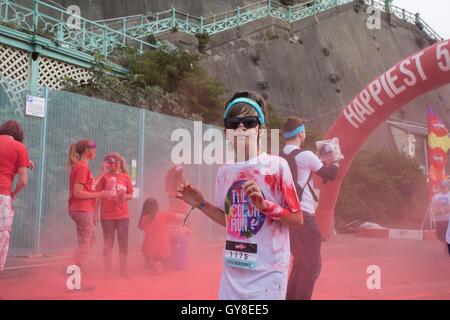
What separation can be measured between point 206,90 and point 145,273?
8.18 m

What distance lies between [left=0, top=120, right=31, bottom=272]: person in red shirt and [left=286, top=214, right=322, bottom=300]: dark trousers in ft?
7.36

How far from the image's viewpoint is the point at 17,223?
6914mm

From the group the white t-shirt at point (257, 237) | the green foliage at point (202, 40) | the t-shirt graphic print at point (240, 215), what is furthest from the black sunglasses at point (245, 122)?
the green foliage at point (202, 40)

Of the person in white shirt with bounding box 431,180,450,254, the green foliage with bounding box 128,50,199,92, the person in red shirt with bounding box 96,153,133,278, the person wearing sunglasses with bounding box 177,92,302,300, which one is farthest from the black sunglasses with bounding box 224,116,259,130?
the green foliage with bounding box 128,50,199,92

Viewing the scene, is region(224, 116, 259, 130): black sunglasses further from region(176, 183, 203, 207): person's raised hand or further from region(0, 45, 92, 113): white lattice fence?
region(0, 45, 92, 113): white lattice fence

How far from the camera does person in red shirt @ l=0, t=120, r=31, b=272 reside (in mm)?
3820

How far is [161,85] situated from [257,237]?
10760mm

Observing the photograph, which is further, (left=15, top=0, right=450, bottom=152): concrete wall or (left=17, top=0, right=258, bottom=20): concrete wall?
(left=15, top=0, right=450, bottom=152): concrete wall

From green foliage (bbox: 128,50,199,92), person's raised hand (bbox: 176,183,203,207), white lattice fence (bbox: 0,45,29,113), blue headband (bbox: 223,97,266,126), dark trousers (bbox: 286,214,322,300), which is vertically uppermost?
green foliage (bbox: 128,50,199,92)

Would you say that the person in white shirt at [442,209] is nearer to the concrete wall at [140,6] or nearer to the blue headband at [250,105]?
the blue headband at [250,105]
